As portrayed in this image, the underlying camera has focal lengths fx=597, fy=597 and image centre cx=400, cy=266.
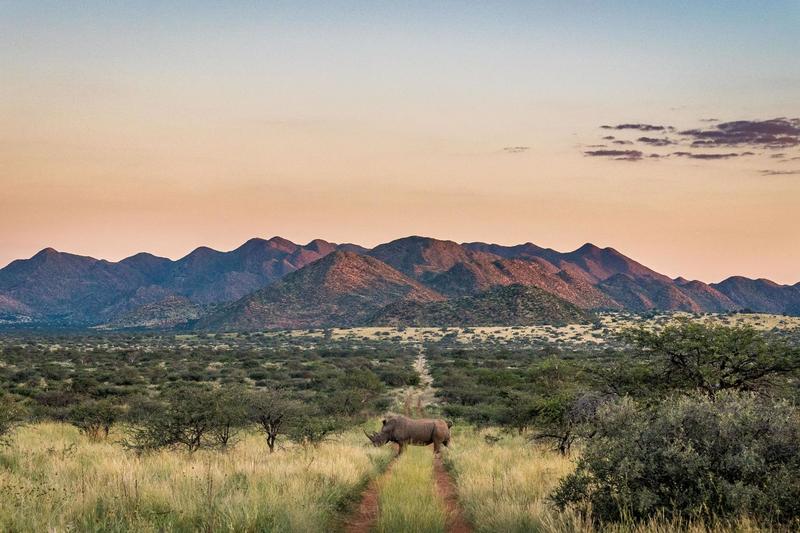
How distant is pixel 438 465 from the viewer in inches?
784

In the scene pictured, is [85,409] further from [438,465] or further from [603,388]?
[603,388]

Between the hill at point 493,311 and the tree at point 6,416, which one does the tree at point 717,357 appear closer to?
the tree at point 6,416

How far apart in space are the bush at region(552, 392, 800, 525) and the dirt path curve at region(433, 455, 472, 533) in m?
2.50

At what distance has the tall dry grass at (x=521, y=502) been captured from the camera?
686cm

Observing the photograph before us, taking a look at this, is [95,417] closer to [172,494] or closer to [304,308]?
[172,494]

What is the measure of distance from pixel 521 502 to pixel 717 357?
7.22 m

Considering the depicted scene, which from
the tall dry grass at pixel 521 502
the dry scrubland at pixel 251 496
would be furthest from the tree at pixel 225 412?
the tall dry grass at pixel 521 502

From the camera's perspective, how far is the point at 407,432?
22688 mm

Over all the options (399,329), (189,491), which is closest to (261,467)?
(189,491)

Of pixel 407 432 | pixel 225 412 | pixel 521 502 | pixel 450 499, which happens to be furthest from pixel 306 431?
pixel 521 502

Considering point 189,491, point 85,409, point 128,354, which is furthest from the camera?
point 128,354

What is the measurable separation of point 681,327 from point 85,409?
22.9 meters

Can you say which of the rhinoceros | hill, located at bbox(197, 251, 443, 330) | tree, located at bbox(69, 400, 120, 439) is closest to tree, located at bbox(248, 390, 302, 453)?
the rhinoceros

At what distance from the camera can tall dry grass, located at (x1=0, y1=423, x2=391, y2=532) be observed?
764cm
